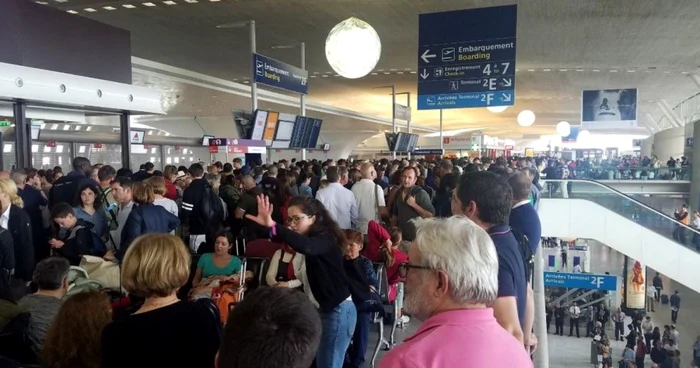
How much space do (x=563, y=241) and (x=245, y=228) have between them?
1763cm

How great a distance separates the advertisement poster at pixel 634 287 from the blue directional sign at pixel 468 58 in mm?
11035

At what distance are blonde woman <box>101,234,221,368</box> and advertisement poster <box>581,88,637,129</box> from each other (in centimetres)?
2147

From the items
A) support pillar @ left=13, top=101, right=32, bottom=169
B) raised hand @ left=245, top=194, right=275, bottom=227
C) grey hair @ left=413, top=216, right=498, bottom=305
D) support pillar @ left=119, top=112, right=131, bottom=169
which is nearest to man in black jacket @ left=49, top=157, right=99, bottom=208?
support pillar @ left=13, top=101, right=32, bottom=169

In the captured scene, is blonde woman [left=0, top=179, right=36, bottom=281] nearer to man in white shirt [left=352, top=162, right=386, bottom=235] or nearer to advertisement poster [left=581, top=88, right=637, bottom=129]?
man in white shirt [left=352, top=162, right=386, bottom=235]

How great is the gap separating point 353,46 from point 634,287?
602 inches

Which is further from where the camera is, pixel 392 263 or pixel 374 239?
pixel 374 239

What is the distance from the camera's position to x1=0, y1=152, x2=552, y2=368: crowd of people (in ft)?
4.90


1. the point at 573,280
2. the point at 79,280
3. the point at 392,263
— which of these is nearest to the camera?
the point at 79,280

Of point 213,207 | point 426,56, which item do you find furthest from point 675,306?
point 213,207

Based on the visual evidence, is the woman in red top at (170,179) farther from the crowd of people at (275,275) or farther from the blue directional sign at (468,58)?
the blue directional sign at (468,58)

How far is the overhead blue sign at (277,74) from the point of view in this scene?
10.2m

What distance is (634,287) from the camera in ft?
58.5

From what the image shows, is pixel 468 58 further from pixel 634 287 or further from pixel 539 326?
pixel 634 287

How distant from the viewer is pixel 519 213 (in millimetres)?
3938
